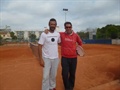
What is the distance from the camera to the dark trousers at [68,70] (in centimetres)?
538

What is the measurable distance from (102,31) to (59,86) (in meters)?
66.2

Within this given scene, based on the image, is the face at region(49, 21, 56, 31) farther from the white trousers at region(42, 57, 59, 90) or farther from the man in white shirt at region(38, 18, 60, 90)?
the white trousers at region(42, 57, 59, 90)

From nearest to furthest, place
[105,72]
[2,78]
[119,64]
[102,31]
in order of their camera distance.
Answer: [2,78] < [105,72] < [119,64] < [102,31]

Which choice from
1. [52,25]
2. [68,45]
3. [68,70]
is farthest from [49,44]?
[68,70]

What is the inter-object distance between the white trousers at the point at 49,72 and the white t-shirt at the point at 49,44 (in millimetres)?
120

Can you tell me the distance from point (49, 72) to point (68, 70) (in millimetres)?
654

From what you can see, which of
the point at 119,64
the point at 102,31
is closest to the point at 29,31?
the point at 102,31

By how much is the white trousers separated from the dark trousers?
0.37 m

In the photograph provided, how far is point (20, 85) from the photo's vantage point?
5879 millimetres

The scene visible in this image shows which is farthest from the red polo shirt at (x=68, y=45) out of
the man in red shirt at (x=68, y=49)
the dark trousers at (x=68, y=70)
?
the dark trousers at (x=68, y=70)

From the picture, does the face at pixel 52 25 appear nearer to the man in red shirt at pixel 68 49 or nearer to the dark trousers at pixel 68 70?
the man in red shirt at pixel 68 49

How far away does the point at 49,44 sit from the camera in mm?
4895

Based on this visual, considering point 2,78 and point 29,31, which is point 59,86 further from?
point 29,31

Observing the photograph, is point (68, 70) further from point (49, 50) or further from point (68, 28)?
point (68, 28)
